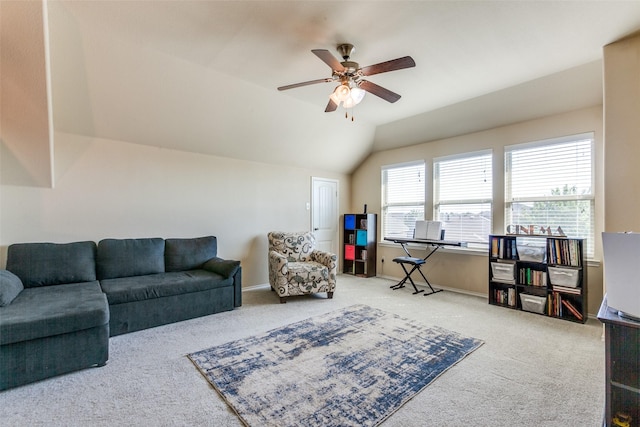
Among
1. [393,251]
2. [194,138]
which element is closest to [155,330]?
[194,138]

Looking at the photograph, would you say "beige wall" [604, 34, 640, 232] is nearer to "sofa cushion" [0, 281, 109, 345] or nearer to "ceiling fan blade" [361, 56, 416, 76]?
"ceiling fan blade" [361, 56, 416, 76]

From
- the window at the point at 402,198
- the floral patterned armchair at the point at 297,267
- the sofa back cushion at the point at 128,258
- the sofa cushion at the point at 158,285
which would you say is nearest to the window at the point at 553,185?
the window at the point at 402,198

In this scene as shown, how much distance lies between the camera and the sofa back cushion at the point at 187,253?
3758 mm

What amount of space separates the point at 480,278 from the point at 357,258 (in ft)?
7.09

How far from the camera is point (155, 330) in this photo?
2.99m

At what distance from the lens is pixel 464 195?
15.0 ft

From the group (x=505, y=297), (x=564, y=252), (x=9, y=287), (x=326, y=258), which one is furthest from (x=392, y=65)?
(x=9, y=287)

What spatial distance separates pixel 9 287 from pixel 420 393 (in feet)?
11.1

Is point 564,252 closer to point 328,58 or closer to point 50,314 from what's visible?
point 328,58

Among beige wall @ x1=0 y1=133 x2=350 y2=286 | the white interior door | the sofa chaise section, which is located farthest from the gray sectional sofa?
the white interior door

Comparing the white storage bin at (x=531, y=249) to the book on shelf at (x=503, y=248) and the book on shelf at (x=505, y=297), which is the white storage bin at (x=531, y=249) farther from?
the book on shelf at (x=505, y=297)

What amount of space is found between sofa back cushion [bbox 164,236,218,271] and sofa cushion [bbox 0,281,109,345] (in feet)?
3.55

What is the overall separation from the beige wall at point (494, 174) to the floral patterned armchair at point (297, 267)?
1.75m

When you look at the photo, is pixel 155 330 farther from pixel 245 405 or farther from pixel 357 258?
pixel 357 258
